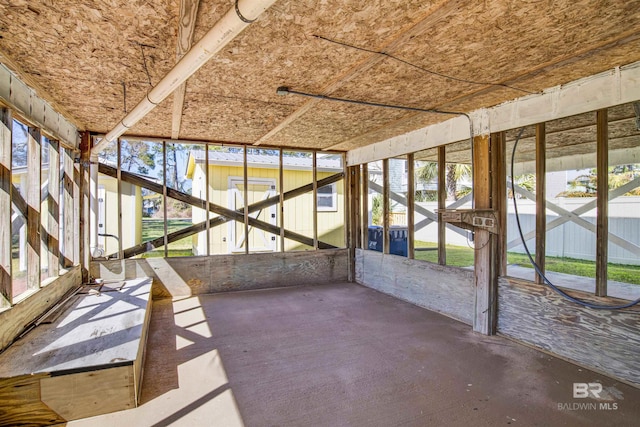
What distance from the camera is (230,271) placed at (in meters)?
5.64

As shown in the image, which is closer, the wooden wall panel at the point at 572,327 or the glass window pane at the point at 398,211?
the wooden wall panel at the point at 572,327

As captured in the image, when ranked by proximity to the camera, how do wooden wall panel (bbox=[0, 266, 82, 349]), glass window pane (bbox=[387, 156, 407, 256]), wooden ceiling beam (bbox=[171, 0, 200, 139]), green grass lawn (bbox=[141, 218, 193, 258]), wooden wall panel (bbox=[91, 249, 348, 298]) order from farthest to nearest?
green grass lawn (bbox=[141, 218, 193, 258]), glass window pane (bbox=[387, 156, 407, 256]), wooden wall panel (bbox=[91, 249, 348, 298]), wooden wall panel (bbox=[0, 266, 82, 349]), wooden ceiling beam (bbox=[171, 0, 200, 139])

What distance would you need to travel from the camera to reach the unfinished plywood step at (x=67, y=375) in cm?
210

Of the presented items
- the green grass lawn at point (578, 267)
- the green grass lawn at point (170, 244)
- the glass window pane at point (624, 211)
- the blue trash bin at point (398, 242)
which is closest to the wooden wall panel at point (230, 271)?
the blue trash bin at point (398, 242)

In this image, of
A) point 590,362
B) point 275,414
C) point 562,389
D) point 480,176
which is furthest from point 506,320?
point 275,414

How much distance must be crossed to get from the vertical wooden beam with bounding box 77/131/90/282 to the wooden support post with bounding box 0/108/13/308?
Result: 7.56 ft

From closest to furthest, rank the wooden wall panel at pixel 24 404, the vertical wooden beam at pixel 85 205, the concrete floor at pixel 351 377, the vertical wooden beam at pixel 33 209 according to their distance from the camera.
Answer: the wooden wall panel at pixel 24 404 < the concrete floor at pixel 351 377 < the vertical wooden beam at pixel 33 209 < the vertical wooden beam at pixel 85 205

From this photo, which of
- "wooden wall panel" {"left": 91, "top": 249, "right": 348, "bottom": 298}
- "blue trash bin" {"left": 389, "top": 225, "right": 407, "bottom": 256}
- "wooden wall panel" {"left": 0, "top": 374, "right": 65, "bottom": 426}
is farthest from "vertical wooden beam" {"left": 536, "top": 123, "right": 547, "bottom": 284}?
"blue trash bin" {"left": 389, "top": 225, "right": 407, "bottom": 256}

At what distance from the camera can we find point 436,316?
4293 mm

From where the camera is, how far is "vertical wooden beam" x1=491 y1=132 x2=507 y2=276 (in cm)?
362

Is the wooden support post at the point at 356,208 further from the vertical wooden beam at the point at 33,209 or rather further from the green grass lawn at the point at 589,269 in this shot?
the vertical wooden beam at the point at 33,209

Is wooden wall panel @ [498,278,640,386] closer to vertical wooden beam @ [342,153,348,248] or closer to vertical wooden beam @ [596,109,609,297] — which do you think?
vertical wooden beam @ [596,109,609,297]

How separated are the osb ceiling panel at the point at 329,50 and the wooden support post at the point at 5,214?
54 cm

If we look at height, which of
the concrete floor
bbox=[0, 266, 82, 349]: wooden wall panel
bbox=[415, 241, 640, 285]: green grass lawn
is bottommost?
the concrete floor
